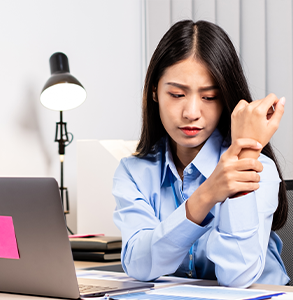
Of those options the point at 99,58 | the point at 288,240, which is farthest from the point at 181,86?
the point at 99,58

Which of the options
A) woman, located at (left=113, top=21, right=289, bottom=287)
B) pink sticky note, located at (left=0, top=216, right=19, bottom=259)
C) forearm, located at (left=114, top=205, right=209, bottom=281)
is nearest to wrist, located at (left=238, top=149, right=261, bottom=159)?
woman, located at (left=113, top=21, right=289, bottom=287)

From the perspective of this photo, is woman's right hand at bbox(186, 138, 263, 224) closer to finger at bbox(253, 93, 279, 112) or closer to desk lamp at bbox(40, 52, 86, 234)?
finger at bbox(253, 93, 279, 112)

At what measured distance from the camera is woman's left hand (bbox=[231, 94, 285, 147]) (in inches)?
28.0

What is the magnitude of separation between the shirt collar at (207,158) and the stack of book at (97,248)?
0.28m

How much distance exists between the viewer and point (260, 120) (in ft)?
2.33

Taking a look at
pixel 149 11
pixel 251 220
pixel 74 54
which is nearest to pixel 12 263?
pixel 251 220

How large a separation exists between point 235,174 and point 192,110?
0.23 m

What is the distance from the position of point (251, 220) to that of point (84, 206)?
1029 mm

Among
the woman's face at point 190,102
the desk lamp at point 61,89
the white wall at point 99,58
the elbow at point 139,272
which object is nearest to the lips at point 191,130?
the woman's face at point 190,102

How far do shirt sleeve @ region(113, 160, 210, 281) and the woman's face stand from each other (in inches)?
6.9

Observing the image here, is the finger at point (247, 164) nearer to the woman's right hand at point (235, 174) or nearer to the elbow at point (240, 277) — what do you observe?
the woman's right hand at point (235, 174)

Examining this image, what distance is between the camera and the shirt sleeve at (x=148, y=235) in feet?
2.46

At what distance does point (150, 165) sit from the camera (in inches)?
40.4

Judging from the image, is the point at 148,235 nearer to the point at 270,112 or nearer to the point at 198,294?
the point at 198,294
